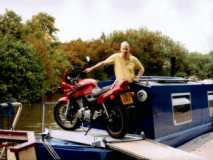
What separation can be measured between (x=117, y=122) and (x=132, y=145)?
2.18 feet

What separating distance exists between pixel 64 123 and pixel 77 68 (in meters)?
1.19

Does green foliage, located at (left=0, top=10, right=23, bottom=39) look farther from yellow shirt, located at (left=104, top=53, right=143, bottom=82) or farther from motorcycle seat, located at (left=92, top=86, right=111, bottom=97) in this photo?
motorcycle seat, located at (left=92, top=86, right=111, bottom=97)

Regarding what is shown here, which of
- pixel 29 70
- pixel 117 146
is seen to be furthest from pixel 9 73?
pixel 117 146

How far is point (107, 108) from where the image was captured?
10406mm

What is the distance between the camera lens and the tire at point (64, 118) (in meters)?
11.1

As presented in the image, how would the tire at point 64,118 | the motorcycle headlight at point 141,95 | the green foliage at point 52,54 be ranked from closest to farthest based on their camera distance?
the motorcycle headlight at point 141,95
the tire at point 64,118
the green foliage at point 52,54

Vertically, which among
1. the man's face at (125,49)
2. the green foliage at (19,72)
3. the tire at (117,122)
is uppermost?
the green foliage at (19,72)

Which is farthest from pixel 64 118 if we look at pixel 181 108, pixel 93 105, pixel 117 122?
pixel 181 108

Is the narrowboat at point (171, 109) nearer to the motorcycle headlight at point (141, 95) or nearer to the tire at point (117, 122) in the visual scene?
the motorcycle headlight at point (141, 95)

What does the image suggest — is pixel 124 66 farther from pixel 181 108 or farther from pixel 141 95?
pixel 181 108

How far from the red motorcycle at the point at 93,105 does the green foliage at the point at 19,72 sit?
1299 inches

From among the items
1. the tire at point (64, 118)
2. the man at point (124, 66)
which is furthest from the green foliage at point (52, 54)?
the man at point (124, 66)

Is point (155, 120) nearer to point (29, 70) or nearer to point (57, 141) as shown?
point (57, 141)

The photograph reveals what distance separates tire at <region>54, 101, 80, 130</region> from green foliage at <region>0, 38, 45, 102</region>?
3264 cm
